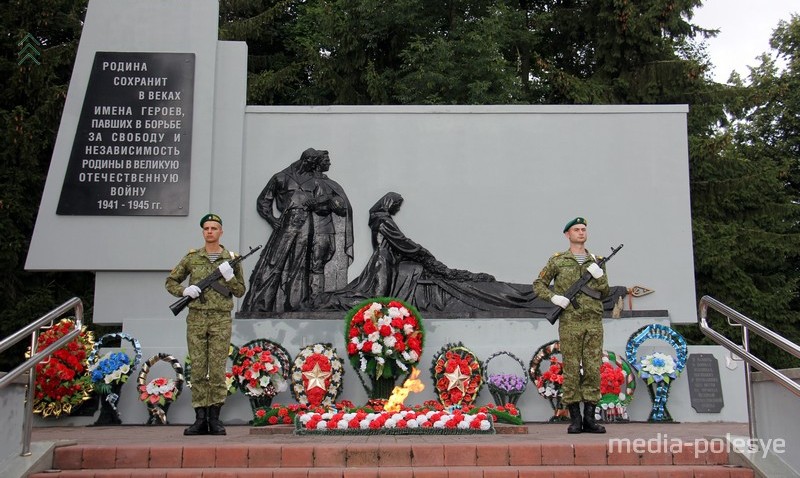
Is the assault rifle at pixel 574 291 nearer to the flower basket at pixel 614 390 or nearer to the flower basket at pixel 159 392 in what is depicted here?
the flower basket at pixel 614 390

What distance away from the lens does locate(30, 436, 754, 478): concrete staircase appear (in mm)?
5324

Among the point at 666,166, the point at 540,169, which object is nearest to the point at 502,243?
the point at 540,169

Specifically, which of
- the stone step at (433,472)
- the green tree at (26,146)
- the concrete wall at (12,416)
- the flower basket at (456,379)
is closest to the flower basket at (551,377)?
the flower basket at (456,379)

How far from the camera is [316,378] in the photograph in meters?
8.95

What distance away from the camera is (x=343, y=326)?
31.6 ft

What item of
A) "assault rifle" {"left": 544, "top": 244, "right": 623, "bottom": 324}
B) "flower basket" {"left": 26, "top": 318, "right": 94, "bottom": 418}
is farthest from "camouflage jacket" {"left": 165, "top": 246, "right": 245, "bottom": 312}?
"assault rifle" {"left": 544, "top": 244, "right": 623, "bottom": 324}

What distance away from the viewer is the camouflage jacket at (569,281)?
7109mm

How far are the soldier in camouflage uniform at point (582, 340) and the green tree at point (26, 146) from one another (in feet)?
42.9

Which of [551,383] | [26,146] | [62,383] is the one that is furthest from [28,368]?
[26,146]

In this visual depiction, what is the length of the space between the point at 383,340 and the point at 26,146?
11300 mm

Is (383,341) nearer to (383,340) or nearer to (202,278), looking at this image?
(383,340)

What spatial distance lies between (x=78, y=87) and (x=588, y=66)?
13.9 m

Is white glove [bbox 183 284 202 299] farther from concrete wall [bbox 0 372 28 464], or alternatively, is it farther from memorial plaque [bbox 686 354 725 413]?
memorial plaque [bbox 686 354 725 413]

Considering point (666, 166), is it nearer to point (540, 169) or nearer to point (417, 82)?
point (540, 169)
